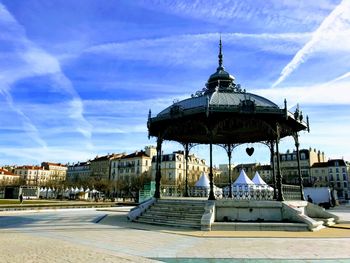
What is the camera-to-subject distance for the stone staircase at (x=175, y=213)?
1801 centimetres

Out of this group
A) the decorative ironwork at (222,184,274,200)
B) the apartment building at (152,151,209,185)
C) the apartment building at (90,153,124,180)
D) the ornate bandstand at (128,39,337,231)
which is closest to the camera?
the ornate bandstand at (128,39,337,231)

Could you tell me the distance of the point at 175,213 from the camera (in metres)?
19.5

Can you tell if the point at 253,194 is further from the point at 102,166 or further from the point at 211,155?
the point at 102,166

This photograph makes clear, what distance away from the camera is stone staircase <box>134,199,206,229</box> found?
18.0 meters

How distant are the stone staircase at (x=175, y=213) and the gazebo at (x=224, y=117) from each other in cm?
125

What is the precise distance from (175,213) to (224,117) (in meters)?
6.80

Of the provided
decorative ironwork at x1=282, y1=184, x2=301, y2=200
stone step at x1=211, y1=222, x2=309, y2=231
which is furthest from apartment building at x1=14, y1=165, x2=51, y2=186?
stone step at x1=211, y1=222, x2=309, y2=231

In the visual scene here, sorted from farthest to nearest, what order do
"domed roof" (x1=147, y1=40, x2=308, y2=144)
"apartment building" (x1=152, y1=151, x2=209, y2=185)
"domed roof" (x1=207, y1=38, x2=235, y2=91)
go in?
"apartment building" (x1=152, y1=151, x2=209, y2=185) < "domed roof" (x1=207, y1=38, x2=235, y2=91) < "domed roof" (x1=147, y1=40, x2=308, y2=144)

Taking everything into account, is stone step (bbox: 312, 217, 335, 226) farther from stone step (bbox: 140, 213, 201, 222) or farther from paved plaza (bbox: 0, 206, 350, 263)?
stone step (bbox: 140, 213, 201, 222)

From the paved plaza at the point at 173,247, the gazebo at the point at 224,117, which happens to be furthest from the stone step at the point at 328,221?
the paved plaza at the point at 173,247

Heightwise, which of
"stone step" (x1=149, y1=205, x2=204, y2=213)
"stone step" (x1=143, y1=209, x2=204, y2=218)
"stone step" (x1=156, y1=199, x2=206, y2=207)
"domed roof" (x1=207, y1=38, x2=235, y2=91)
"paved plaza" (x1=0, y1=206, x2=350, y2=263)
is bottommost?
"paved plaza" (x1=0, y1=206, x2=350, y2=263)

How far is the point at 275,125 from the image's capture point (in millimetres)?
21312

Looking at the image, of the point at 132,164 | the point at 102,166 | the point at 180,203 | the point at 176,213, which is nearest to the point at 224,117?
the point at 180,203

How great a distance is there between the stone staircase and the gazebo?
4.11 feet
